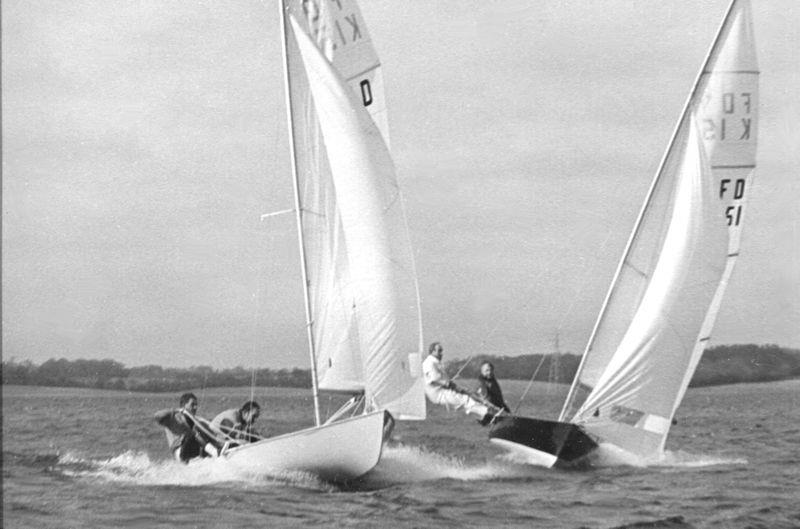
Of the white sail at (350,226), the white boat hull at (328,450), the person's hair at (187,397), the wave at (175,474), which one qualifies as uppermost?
the white sail at (350,226)

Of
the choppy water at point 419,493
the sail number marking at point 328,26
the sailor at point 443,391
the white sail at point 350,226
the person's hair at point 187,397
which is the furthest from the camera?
the sailor at point 443,391

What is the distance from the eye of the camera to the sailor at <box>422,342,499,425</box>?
18734 millimetres

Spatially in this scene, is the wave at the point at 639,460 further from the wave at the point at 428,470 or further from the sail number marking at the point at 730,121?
the sail number marking at the point at 730,121

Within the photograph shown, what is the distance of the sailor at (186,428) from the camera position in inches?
634

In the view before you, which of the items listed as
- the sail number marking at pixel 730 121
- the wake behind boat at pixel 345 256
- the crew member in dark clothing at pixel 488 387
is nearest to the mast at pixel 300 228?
the wake behind boat at pixel 345 256

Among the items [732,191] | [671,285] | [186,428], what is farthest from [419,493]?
[732,191]

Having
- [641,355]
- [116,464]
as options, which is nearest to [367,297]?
[641,355]

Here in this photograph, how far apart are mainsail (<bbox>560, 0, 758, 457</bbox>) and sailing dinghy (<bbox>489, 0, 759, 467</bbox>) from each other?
2 centimetres

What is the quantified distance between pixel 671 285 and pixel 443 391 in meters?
3.86

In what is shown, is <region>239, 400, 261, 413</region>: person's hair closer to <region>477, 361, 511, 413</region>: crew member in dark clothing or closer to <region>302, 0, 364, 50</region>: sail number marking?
<region>477, 361, 511, 413</region>: crew member in dark clothing

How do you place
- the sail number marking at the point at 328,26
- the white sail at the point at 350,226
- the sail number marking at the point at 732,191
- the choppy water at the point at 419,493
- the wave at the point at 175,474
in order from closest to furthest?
the choppy water at the point at 419,493 < the wave at the point at 175,474 < the white sail at the point at 350,226 < the sail number marking at the point at 328,26 < the sail number marking at the point at 732,191

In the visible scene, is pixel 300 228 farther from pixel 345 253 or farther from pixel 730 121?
pixel 730 121

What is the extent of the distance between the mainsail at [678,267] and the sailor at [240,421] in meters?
5.05

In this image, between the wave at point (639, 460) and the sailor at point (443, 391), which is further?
the sailor at point (443, 391)
